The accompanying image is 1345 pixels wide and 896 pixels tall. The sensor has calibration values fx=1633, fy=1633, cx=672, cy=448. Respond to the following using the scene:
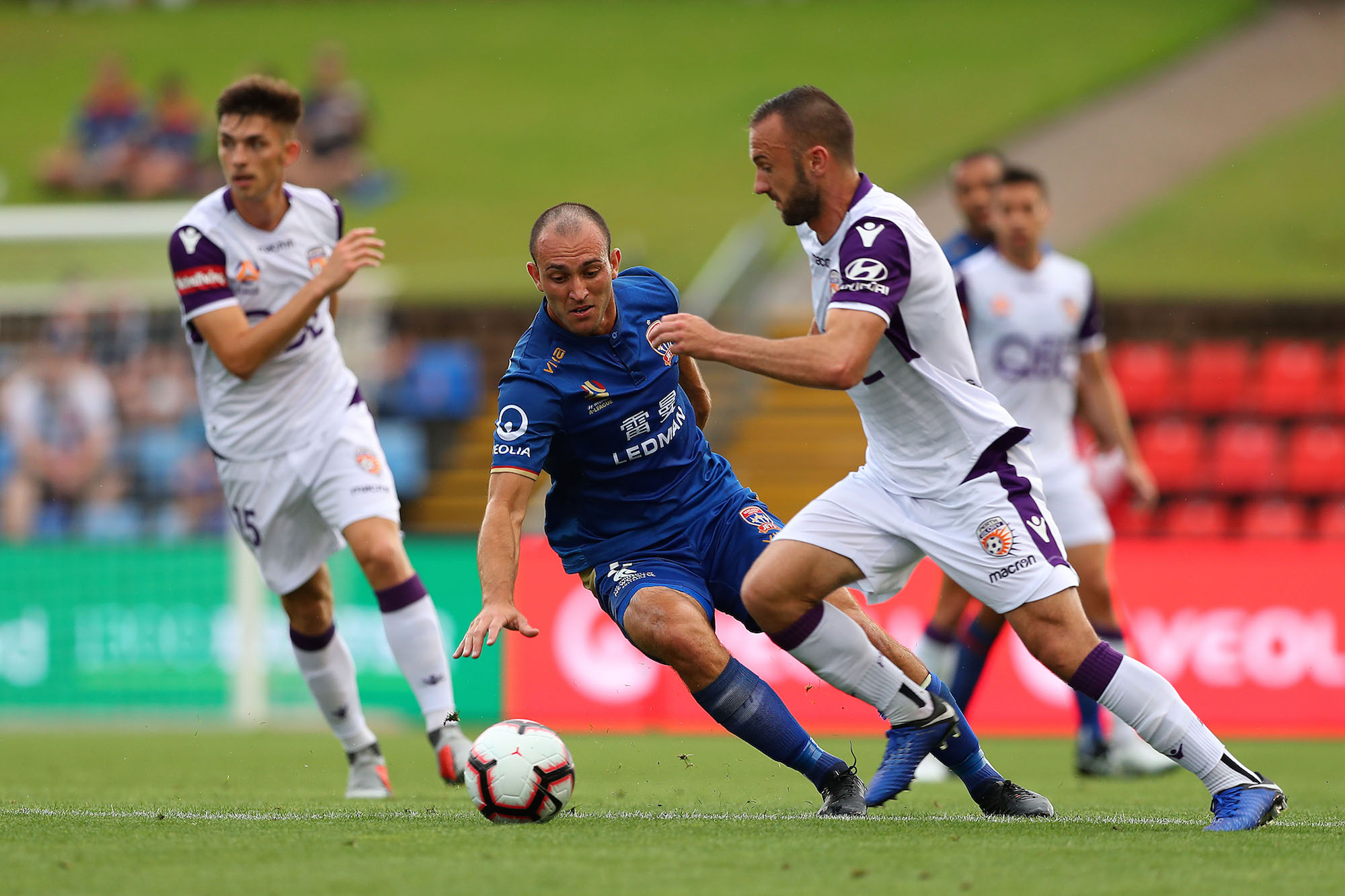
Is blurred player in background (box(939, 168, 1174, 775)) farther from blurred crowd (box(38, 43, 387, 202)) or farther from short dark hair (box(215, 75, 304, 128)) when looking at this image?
blurred crowd (box(38, 43, 387, 202))

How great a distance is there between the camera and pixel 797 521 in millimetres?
5129

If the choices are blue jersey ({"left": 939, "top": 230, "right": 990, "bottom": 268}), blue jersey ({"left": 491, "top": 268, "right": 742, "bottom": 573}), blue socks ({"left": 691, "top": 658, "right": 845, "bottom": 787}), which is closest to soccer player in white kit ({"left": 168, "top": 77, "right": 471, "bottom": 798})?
blue jersey ({"left": 491, "top": 268, "right": 742, "bottom": 573})

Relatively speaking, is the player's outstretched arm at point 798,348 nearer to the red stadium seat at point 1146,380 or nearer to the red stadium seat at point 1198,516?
the red stadium seat at point 1198,516

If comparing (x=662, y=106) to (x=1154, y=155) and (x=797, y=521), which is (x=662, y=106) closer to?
(x=1154, y=155)

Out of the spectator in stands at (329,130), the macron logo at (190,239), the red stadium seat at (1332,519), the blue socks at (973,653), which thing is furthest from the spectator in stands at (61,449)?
the red stadium seat at (1332,519)

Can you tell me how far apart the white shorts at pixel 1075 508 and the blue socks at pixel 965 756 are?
7.80 ft

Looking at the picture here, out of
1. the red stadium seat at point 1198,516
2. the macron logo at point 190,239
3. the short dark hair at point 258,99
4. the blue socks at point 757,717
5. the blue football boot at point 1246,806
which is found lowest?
the red stadium seat at point 1198,516

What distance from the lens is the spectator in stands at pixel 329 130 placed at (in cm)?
2445

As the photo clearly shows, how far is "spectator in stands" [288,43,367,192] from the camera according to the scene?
24453 millimetres

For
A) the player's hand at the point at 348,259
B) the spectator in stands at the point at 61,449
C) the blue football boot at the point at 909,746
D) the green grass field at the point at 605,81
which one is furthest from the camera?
the green grass field at the point at 605,81

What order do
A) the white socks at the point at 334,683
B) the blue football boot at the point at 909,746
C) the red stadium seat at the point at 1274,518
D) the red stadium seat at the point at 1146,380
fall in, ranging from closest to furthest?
the blue football boot at the point at 909,746 → the white socks at the point at 334,683 → the red stadium seat at the point at 1274,518 → the red stadium seat at the point at 1146,380

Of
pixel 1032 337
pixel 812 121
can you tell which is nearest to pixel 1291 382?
pixel 1032 337

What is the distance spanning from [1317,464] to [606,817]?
1120 centimetres

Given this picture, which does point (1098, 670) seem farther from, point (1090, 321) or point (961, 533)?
point (1090, 321)
